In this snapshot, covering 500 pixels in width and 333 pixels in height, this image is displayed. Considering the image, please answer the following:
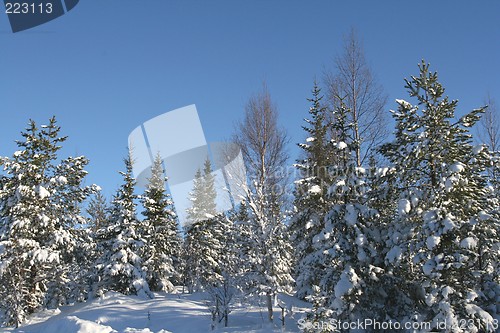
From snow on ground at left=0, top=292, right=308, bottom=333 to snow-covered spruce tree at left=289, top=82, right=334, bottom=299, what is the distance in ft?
4.55

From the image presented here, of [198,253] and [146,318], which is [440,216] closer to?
[146,318]

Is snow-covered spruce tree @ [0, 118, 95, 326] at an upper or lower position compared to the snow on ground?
upper

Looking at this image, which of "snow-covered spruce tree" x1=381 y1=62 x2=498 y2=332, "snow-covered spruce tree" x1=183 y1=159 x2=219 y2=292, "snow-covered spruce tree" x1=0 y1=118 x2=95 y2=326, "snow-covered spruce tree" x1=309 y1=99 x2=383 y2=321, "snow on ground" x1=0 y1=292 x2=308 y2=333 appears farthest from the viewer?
"snow-covered spruce tree" x1=183 y1=159 x2=219 y2=292

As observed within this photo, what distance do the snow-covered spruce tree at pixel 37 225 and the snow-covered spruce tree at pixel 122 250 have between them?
68.6 inches

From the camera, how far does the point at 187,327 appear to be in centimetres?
1385

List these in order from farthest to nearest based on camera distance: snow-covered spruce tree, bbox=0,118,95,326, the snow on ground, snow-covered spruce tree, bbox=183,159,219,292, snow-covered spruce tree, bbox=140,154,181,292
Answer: snow-covered spruce tree, bbox=183,159,219,292, snow-covered spruce tree, bbox=140,154,181,292, snow-covered spruce tree, bbox=0,118,95,326, the snow on ground

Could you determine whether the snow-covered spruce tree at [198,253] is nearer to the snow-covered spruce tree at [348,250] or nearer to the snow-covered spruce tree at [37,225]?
the snow-covered spruce tree at [37,225]

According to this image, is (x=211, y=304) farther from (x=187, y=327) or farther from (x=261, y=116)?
(x=261, y=116)

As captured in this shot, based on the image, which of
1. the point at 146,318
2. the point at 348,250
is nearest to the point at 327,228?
the point at 348,250

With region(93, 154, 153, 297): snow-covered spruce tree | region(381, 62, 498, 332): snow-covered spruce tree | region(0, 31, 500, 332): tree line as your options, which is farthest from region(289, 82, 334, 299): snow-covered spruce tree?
region(93, 154, 153, 297): snow-covered spruce tree

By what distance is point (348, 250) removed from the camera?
1123 cm

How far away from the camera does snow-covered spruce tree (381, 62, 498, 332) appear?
29.7 feet

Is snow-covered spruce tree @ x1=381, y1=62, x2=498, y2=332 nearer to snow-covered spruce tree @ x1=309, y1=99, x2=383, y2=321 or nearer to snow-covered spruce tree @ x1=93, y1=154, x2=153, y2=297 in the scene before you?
snow-covered spruce tree @ x1=309, y1=99, x2=383, y2=321

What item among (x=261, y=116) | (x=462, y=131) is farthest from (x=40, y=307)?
(x=462, y=131)
